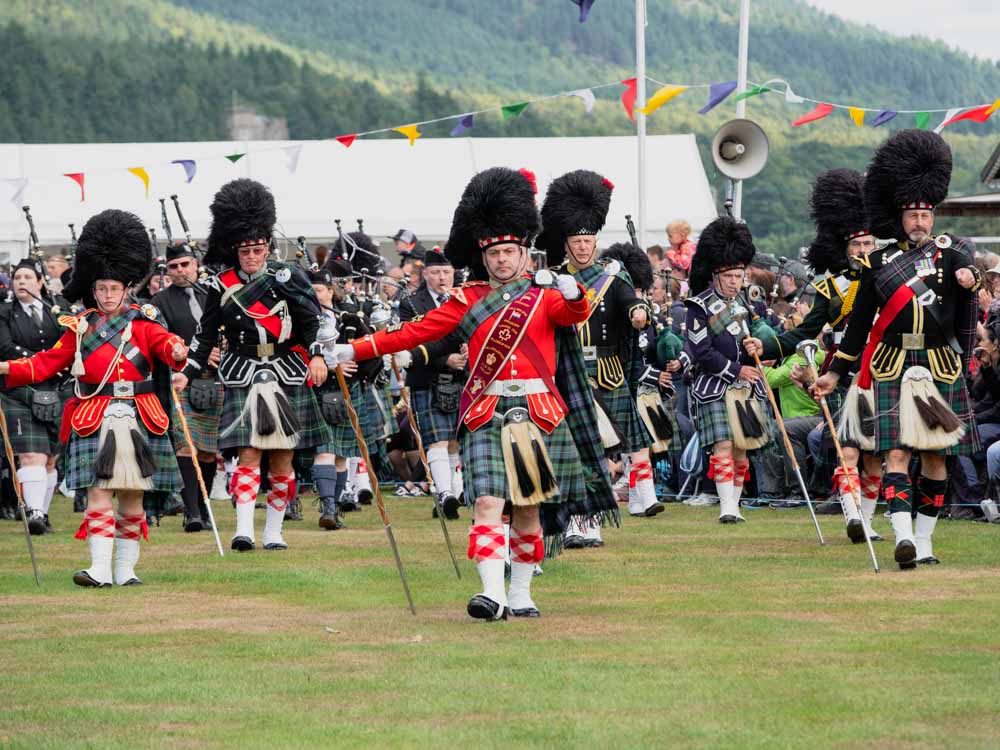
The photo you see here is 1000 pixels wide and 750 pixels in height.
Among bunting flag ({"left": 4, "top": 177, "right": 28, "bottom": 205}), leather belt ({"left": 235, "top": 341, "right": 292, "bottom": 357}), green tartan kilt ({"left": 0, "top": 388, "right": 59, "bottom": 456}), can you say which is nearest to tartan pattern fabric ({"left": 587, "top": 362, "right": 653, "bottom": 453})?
leather belt ({"left": 235, "top": 341, "right": 292, "bottom": 357})

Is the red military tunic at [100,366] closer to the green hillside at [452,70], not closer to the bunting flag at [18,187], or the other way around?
the bunting flag at [18,187]

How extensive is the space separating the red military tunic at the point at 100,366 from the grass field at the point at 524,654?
2.85 feet

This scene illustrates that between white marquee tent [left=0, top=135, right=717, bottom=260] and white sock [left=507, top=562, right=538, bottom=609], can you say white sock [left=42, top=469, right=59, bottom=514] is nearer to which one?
white sock [left=507, top=562, right=538, bottom=609]

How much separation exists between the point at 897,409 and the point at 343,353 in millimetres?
2928

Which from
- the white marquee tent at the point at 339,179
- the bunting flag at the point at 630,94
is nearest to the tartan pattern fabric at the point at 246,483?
the bunting flag at the point at 630,94

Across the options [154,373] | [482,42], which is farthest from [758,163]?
[482,42]

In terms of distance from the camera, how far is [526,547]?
845cm

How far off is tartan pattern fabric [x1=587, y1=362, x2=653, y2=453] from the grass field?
894 mm

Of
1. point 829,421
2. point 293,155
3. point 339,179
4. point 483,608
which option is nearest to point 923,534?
point 829,421

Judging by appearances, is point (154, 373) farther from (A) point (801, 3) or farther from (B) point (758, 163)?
(A) point (801, 3)

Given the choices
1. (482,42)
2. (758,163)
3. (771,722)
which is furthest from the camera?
(482,42)

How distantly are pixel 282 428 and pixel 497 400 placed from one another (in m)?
2.99

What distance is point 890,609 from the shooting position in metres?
8.23

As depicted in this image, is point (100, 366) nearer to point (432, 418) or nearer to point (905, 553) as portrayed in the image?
point (905, 553)
